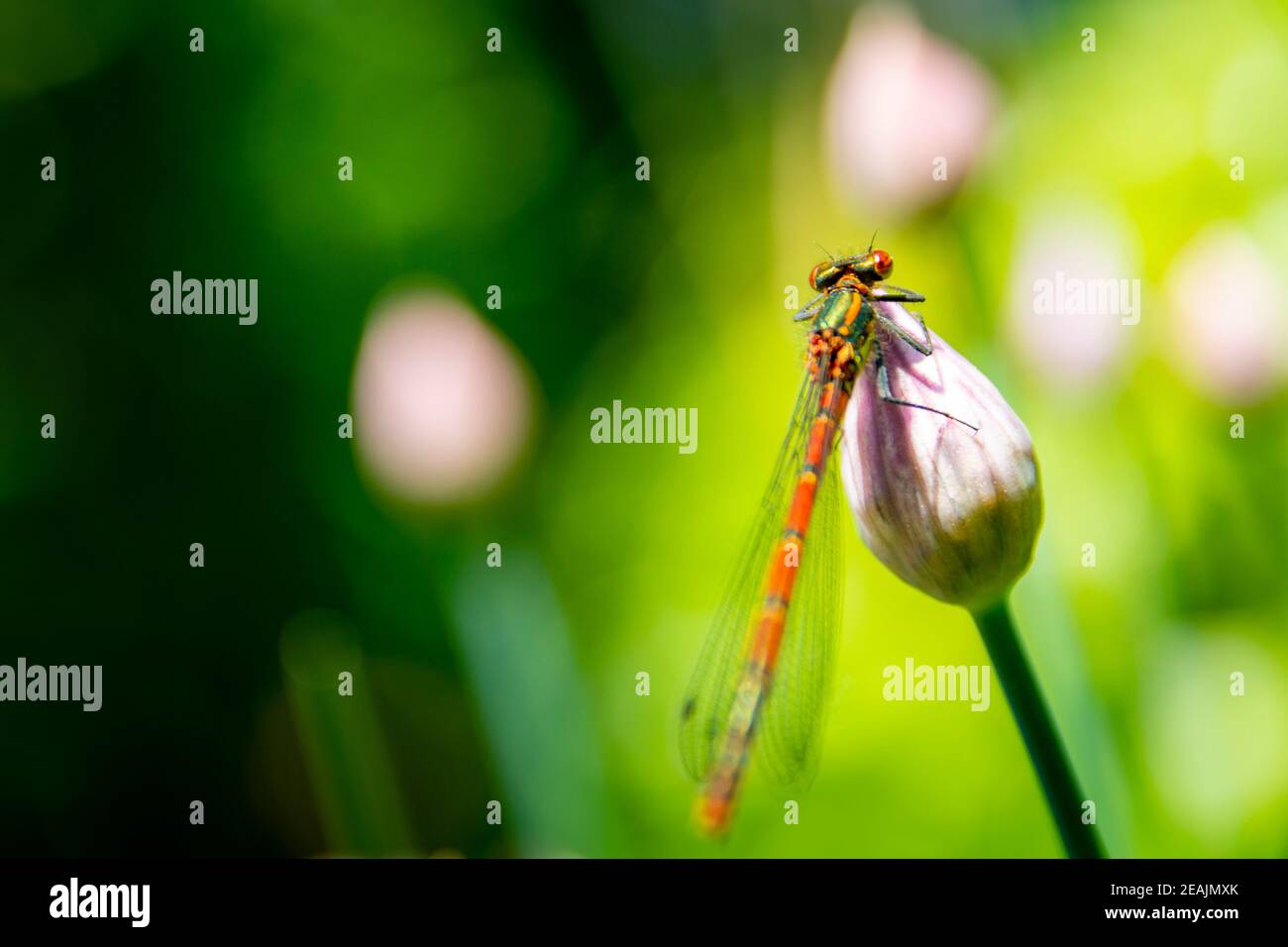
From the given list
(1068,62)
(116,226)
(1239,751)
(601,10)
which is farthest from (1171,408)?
(116,226)

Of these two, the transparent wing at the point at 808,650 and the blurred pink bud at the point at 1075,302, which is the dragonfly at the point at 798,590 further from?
the blurred pink bud at the point at 1075,302

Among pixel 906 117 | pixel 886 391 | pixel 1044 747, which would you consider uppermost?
pixel 906 117

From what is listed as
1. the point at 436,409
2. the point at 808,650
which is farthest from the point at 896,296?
the point at 436,409

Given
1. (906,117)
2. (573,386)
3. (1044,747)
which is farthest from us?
(573,386)

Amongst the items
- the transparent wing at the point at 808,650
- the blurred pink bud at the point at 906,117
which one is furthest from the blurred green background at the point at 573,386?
the transparent wing at the point at 808,650

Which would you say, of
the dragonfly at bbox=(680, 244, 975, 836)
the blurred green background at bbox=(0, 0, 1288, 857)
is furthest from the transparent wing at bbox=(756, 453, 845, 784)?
the blurred green background at bbox=(0, 0, 1288, 857)

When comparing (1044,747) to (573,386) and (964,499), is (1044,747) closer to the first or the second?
(964,499)
